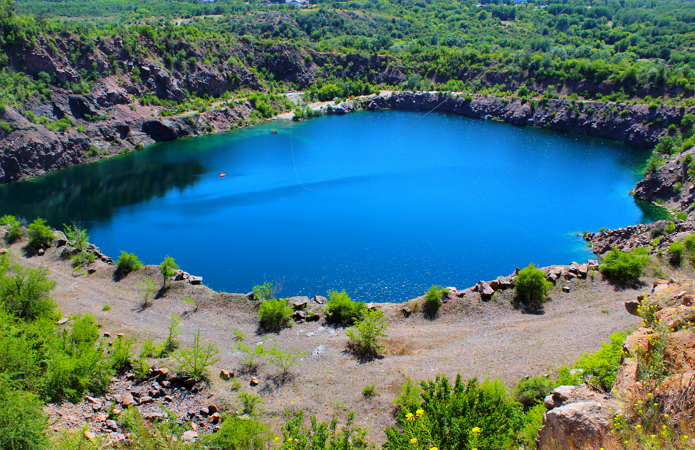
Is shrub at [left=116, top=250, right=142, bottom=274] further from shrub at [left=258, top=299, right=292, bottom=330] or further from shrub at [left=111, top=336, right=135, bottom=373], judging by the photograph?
shrub at [left=111, top=336, right=135, bottom=373]

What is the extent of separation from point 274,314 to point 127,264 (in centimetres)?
1183

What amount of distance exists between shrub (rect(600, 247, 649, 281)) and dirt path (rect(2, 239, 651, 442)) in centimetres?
79

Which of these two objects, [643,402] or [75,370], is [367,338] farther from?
[643,402]

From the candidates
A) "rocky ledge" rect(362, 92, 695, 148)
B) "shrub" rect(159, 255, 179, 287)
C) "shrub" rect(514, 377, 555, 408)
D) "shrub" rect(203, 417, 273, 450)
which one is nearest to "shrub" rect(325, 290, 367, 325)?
"shrub" rect(514, 377, 555, 408)

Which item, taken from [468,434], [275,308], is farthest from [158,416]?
[468,434]

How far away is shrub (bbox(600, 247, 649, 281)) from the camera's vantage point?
2770cm

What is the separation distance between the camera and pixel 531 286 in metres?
26.7

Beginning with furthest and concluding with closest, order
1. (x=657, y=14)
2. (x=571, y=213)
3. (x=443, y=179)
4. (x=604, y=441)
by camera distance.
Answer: (x=657, y=14) < (x=443, y=179) < (x=571, y=213) < (x=604, y=441)

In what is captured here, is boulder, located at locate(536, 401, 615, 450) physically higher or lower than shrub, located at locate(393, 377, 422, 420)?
higher

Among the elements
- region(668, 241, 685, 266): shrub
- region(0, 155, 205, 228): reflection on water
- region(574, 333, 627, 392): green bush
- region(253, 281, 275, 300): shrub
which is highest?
region(574, 333, 627, 392): green bush

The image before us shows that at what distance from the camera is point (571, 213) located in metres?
45.0

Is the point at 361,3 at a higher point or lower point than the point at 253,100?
higher

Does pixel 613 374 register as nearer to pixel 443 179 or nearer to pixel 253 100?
pixel 443 179

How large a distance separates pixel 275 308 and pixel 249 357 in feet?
12.0
